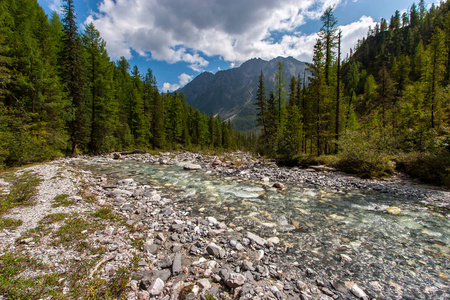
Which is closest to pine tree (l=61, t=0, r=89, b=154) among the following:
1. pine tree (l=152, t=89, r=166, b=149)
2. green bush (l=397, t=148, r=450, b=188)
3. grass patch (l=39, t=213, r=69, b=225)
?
pine tree (l=152, t=89, r=166, b=149)

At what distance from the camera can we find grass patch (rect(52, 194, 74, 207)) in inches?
216

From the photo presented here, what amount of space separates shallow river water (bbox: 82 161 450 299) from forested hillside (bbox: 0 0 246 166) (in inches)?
505

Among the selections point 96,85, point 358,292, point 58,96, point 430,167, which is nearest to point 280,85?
point 430,167

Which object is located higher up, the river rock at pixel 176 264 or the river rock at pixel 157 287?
the river rock at pixel 157 287

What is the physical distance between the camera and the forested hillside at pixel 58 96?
12734 mm

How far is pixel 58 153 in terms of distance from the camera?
17.2 m

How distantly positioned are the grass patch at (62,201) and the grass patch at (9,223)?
1.27 metres

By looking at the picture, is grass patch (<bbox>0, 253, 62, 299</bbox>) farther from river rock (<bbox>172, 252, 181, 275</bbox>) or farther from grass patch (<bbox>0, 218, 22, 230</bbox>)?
river rock (<bbox>172, 252, 181, 275</bbox>)

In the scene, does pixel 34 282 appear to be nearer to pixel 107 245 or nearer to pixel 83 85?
pixel 107 245

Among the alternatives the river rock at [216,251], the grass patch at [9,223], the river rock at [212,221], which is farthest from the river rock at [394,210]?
the grass patch at [9,223]

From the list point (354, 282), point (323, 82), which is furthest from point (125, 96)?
point (354, 282)

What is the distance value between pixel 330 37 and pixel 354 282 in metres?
23.1

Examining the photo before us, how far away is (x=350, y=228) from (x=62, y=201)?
947cm

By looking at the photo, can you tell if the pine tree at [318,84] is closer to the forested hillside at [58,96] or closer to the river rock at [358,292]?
the river rock at [358,292]
